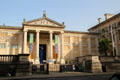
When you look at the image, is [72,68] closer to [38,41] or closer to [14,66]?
[14,66]

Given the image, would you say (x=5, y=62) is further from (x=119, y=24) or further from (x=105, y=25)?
(x=105, y=25)

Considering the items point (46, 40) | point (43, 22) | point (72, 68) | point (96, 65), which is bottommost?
point (72, 68)

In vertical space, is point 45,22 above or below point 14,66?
above

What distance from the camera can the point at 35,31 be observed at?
34719 millimetres

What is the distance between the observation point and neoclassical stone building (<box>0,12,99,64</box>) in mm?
33219

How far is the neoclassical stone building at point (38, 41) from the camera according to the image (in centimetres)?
3322

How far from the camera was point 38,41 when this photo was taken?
110 ft

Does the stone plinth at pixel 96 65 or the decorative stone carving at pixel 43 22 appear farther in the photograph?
the decorative stone carving at pixel 43 22

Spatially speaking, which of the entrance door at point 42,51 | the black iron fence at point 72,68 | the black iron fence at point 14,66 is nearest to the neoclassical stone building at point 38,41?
the entrance door at point 42,51

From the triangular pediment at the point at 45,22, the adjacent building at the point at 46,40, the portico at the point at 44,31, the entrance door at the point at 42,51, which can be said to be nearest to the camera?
the portico at the point at 44,31

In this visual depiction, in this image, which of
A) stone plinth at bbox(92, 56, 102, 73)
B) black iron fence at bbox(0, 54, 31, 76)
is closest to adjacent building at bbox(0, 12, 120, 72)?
stone plinth at bbox(92, 56, 102, 73)

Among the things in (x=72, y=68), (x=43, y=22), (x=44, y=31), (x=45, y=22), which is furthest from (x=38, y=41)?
(x=72, y=68)

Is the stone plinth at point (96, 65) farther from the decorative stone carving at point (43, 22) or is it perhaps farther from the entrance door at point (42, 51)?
the entrance door at point (42, 51)

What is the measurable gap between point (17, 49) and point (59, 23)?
1352 cm
